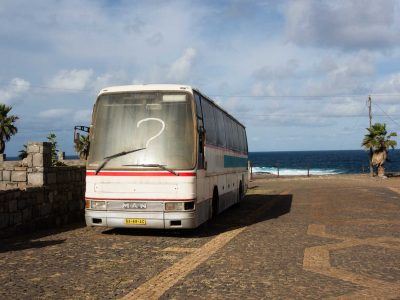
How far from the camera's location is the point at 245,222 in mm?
14109

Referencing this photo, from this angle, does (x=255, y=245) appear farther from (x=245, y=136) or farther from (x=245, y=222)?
(x=245, y=136)

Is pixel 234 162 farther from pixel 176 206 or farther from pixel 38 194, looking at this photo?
pixel 38 194

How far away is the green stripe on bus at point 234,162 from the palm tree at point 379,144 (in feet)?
91.3

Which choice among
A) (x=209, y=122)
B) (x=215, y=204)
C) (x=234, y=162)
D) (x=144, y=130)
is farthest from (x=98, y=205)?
(x=234, y=162)

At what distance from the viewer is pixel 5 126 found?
4978cm

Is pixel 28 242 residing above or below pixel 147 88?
below

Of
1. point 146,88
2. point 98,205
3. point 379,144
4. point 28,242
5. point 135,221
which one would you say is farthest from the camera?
point 379,144

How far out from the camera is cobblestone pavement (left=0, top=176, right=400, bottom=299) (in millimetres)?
6551

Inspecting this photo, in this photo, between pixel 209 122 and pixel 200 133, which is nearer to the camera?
pixel 200 133

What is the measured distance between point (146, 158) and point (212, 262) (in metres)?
3.38

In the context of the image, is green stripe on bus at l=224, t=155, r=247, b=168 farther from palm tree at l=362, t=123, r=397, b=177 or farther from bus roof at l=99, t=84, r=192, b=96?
palm tree at l=362, t=123, r=397, b=177

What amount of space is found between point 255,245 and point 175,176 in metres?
2.24

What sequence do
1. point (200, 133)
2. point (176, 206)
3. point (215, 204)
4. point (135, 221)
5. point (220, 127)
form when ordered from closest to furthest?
point (176, 206) → point (135, 221) → point (200, 133) → point (215, 204) → point (220, 127)

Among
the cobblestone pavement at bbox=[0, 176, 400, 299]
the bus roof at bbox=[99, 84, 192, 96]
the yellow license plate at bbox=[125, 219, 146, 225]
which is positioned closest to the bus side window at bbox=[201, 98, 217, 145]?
the bus roof at bbox=[99, 84, 192, 96]
